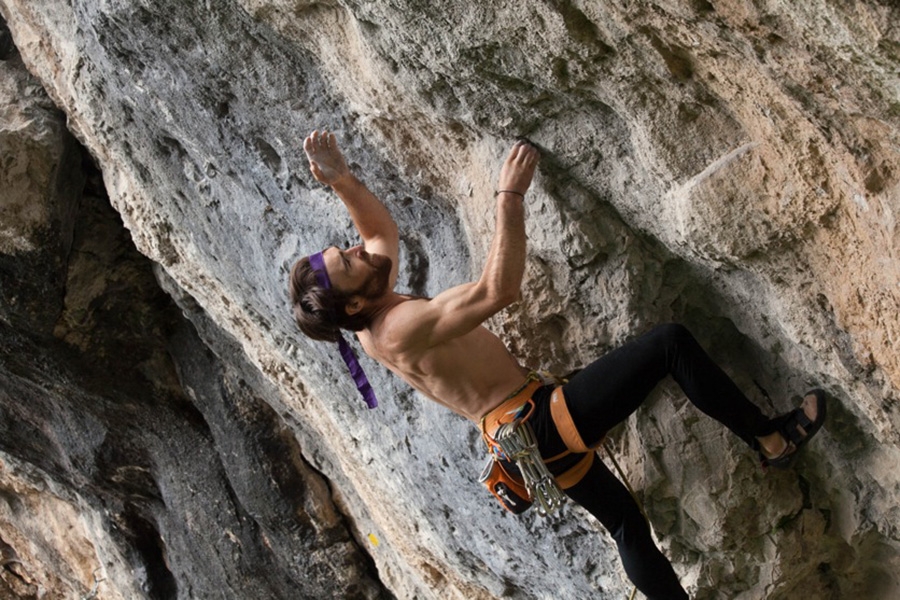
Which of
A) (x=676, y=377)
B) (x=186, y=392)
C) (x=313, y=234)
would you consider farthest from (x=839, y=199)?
(x=186, y=392)

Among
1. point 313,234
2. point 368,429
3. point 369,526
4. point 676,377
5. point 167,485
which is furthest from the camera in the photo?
point 167,485

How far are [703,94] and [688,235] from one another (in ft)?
1.37

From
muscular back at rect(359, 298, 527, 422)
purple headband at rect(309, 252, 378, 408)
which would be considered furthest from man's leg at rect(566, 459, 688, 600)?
purple headband at rect(309, 252, 378, 408)

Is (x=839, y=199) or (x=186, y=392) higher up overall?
(x=839, y=199)

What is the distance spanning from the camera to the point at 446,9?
8.82 feet

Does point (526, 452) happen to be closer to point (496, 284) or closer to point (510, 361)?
point (510, 361)

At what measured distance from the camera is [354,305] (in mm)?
2867

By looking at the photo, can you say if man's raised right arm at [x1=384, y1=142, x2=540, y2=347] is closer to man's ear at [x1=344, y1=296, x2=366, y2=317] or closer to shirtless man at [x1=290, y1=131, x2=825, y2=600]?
shirtless man at [x1=290, y1=131, x2=825, y2=600]

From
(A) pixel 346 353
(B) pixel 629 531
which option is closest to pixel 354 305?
(A) pixel 346 353

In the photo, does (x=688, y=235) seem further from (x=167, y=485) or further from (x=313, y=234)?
(x=167, y=485)

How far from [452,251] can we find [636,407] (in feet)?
2.94

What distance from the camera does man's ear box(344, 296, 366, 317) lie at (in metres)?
2.86

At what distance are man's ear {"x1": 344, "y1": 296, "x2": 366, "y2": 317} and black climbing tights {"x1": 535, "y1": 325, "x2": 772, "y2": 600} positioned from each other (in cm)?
65

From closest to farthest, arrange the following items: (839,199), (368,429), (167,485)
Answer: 1. (839,199)
2. (368,429)
3. (167,485)
